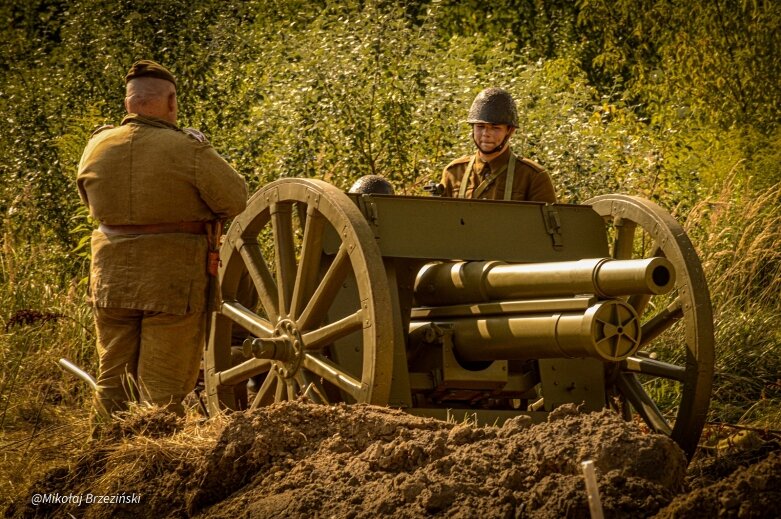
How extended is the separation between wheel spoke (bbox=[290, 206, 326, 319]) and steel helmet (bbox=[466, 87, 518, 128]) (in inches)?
70.7

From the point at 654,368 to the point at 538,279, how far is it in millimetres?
995

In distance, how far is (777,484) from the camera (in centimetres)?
443

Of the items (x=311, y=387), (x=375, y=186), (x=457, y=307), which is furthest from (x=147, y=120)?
(x=375, y=186)

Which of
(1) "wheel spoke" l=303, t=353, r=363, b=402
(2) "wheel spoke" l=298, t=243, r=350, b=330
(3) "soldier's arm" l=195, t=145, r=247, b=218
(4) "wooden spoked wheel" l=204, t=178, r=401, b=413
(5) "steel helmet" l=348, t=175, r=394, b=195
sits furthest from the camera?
(5) "steel helmet" l=348, t=175, r=394, b=195

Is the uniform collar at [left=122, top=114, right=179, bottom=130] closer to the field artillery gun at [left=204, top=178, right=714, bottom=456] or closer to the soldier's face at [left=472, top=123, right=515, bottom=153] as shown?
the field artillery gun at [left=204, top=178, right=714, bottom=456]

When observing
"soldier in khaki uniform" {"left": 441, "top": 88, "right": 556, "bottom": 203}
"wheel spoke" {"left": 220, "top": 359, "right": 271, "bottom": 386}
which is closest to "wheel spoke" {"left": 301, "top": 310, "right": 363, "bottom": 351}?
"wheel spoke" {"left": 220, "top": 359, "right": 271, "bottom": 386}

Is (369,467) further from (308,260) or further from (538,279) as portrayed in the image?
(308,260)

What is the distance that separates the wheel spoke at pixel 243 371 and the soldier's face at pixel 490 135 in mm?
1961

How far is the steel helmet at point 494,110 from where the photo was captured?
27.1ft

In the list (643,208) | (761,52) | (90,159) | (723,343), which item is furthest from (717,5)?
(90,159)

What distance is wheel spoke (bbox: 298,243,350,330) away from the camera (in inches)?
260

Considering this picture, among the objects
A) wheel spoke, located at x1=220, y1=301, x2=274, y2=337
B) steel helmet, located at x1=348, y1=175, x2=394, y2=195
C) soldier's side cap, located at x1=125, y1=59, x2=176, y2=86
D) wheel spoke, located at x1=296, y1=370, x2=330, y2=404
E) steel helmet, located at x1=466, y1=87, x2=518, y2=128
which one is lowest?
wheel spoke, located at x1=296, y1=370, x2=330, y2=404

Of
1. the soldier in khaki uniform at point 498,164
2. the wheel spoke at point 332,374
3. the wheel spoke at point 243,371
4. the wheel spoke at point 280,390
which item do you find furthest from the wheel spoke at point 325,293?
the soldier in khaki uniform at point 498,164

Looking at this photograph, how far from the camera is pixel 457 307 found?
6.95 meters
